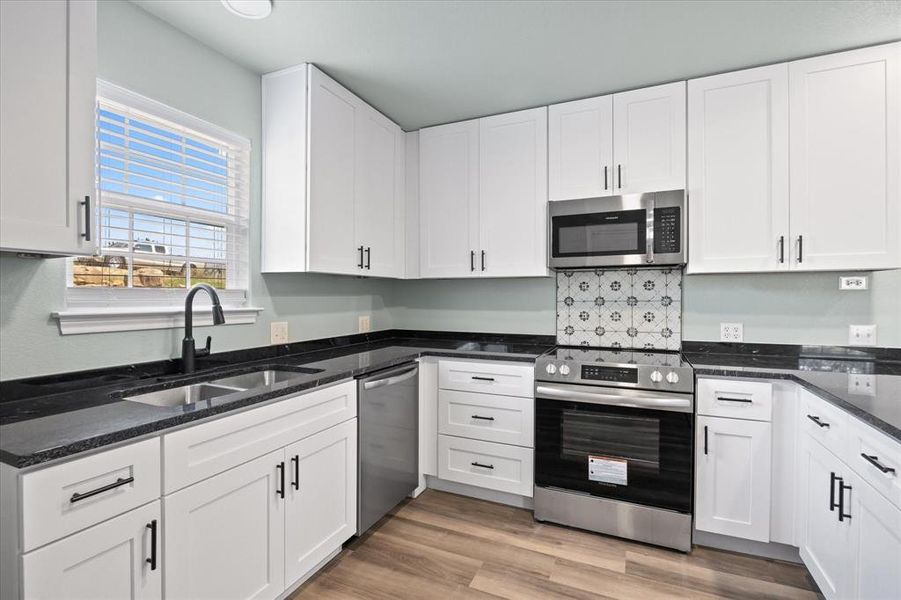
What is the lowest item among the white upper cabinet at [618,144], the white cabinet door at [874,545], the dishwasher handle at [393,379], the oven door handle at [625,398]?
the white cabinet door at [874,545]

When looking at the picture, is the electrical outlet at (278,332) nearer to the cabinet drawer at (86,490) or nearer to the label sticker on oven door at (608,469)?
the cabinet drawer at (86,490)

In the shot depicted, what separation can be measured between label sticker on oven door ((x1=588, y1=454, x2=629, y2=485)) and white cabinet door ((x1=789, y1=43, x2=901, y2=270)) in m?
1.36

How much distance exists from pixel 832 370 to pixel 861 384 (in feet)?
1.30

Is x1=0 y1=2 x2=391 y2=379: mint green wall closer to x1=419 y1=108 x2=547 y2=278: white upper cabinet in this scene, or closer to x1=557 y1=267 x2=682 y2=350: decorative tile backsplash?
x1=419 y1=108 x2=547 y2=278: white upper cabinet

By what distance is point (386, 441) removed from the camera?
7.92ft

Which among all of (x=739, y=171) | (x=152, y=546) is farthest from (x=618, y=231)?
(x=152, y=546)

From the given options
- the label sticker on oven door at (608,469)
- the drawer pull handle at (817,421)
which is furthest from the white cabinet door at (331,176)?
the drawer pull handle at (817,421)

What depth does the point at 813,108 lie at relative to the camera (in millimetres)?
2238

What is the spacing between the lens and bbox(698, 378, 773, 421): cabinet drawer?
2.09 metres

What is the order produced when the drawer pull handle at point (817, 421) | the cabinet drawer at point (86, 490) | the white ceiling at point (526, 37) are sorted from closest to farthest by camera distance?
the cabinet drawer at point (86, 490)
the drawer pull handle at point (817, 421)
the white ceiling at point (526, 37)

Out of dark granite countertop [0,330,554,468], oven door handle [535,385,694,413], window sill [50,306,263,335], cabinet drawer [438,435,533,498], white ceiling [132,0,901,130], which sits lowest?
cabinet drawer [438,435,533,498]

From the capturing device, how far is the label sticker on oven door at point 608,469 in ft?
7.48

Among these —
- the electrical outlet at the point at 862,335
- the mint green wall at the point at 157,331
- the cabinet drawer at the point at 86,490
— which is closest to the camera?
the cabinet drawer at the point at 86,490

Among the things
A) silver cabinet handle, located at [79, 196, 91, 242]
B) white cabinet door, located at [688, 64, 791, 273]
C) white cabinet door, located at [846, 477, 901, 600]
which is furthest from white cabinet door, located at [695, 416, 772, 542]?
silver cabinet handle, located at [79, 196, 91, 242]
